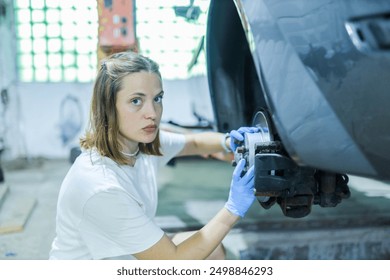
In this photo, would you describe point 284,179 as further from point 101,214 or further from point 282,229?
point 282,229

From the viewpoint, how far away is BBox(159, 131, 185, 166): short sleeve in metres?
1.40

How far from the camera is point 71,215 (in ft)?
3.48

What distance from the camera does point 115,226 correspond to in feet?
3.36

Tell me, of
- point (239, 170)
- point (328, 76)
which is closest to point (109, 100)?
point (239, 170)

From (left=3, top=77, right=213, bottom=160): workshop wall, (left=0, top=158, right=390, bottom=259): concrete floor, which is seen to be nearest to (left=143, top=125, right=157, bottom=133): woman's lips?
(left=0, top=158, right=390, bottom=259): concrete floor

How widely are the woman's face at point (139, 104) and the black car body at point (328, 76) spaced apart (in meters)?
0.32

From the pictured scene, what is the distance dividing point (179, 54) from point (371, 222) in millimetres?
970

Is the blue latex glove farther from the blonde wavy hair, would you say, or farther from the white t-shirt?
the blonde wavy hair

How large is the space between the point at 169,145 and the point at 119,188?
17.0 inches

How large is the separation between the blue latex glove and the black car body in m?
0.26

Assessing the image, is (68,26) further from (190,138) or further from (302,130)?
(302,130)

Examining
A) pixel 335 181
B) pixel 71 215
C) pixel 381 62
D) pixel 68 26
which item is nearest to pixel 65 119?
pixel 68 26

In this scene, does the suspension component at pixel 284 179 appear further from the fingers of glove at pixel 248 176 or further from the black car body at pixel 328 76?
the black car body at pixel 328 76

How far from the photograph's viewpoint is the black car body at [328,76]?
733 mm
